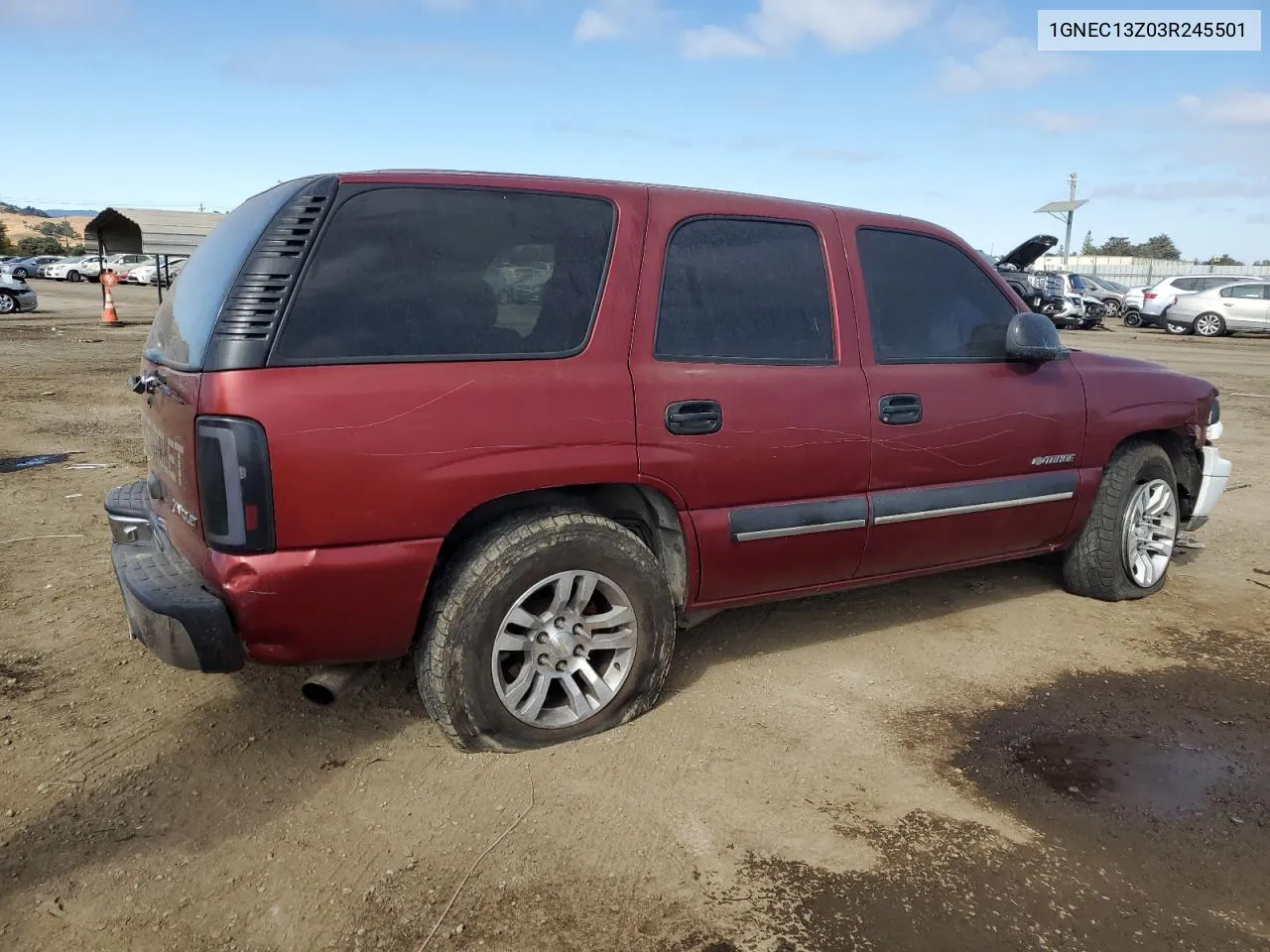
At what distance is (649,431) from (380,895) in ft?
5.08

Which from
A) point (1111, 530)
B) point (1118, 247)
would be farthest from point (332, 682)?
point (1118, 247)

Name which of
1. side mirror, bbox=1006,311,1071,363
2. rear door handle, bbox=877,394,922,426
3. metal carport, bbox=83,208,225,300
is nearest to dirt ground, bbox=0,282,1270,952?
rear door handle, bbox=877,394,922,426

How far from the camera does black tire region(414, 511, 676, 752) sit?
2.95 meters

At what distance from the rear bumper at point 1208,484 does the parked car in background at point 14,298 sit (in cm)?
2520

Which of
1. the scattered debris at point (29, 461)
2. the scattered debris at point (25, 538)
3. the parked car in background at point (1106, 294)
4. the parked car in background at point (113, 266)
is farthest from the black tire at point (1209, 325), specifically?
the parked car in background at point (113, 266)

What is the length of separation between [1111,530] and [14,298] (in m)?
25.6

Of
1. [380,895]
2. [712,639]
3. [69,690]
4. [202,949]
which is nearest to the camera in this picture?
[202,949]

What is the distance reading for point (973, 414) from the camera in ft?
12.9

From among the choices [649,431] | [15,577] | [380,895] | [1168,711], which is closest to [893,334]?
[649,431]

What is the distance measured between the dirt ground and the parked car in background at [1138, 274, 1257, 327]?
77.4 ft

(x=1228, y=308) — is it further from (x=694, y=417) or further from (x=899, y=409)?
(x=694, y=417)

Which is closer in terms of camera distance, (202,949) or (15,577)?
(202,949)

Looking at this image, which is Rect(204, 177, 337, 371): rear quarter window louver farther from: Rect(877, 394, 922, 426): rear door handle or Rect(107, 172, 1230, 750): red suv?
Rect(877, 394, 922, 426): rear door handle

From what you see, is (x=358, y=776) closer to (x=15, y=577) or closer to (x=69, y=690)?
(x=69, y=690)
